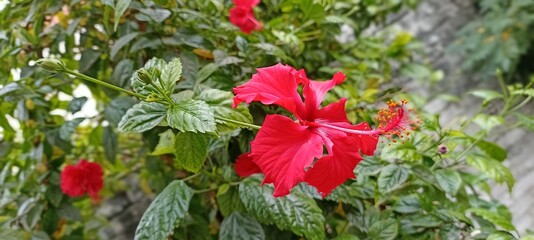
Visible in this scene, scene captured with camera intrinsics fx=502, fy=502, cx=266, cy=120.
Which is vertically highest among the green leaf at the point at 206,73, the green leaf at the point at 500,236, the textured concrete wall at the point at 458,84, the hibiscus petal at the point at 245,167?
the green leaf at the point at 206,73

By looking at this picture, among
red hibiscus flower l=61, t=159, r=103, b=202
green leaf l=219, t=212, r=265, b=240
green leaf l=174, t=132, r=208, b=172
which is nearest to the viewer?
green leaf l=174, t=132, r=208, b=172

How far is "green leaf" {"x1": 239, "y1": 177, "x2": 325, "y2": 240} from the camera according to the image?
29.0 inches

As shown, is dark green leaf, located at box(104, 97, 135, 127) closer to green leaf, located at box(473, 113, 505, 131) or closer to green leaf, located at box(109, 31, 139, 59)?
green leaf, located at box(109, 31, 139, 59)

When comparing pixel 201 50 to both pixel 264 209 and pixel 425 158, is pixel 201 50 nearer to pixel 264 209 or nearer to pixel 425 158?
pixel 264 209


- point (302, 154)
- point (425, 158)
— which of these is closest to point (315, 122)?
point (302, 154)

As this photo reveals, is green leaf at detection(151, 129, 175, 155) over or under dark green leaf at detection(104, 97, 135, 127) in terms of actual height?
over

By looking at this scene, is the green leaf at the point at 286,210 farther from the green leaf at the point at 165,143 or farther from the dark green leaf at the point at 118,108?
the dark green leaf at the point at 118,108

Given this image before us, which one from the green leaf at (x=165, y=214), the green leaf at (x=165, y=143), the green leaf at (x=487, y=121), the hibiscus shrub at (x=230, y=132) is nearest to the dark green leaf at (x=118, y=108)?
the hibiscus shrub at (x=230, y=132)

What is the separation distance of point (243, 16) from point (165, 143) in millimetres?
272

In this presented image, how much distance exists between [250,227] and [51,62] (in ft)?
1.29

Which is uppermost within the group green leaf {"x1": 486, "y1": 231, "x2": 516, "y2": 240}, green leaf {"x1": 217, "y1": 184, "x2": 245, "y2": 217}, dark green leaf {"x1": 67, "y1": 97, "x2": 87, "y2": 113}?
green leaf {"x1": 486, "y1": 231, "x2": 516, "y2": 240}

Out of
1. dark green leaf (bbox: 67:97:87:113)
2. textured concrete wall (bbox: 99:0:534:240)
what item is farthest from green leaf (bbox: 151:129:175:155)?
textured concrete wall (bbox: 99:0:534:240)

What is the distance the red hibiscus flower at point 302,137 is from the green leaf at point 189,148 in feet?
0.33

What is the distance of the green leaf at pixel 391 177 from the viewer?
76 cm
